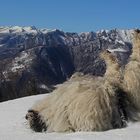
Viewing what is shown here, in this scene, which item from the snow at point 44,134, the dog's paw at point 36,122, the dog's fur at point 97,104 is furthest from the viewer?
the dog's paw at point 36,122

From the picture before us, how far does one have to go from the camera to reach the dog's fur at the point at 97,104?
5609mm

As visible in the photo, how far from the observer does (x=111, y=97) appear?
575 centimetres

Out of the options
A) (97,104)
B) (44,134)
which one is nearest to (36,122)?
(44,134)

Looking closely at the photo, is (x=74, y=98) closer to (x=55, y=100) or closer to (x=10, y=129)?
(x=55, y=100)

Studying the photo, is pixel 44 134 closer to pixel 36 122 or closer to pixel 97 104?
pixel 36 122

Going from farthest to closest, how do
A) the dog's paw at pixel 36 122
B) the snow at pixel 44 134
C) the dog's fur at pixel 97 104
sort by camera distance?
the dog's paw at pixel 36 122 < the dog's fur at pixel 97 104 < the snow at pixel 44 134

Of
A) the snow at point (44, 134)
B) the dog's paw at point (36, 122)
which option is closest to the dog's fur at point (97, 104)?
the dog's paw at point (36, 122)

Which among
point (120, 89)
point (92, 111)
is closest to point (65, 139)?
point (92, 111)

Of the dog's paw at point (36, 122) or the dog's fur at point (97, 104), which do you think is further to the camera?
the dog's paw at point (36, 122)

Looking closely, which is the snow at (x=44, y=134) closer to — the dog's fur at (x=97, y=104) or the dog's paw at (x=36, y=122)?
the dog's paw at (x=36, y=122)

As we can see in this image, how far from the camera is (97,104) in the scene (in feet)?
18.6

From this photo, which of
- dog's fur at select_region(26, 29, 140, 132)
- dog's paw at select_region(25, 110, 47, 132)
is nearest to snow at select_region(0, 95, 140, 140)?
dog's paw at select_region(25, 110, 47, 132)

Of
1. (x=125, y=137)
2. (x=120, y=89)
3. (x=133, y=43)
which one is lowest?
(x=125, y=137)

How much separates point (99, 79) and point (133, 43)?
24.1 inches
